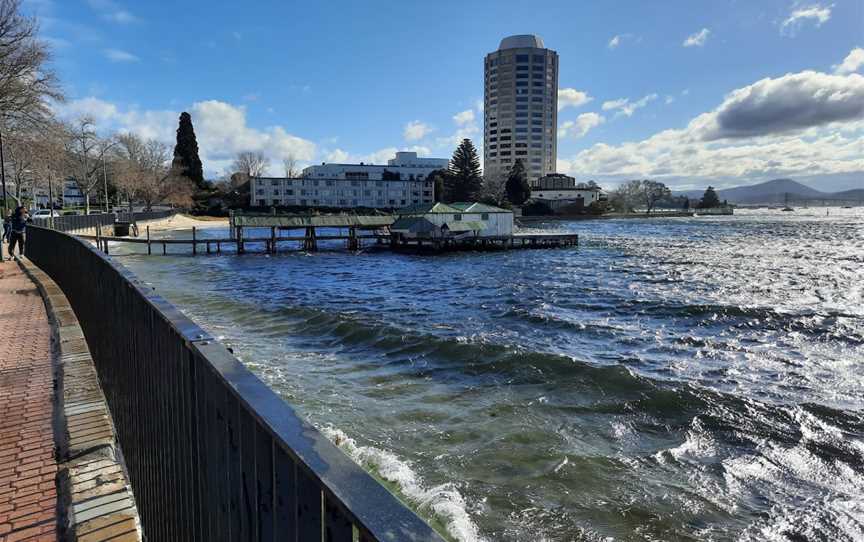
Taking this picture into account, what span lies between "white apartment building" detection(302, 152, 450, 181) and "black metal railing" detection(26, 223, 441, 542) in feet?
433

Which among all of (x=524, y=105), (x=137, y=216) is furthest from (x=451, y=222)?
(x=524, y=105)

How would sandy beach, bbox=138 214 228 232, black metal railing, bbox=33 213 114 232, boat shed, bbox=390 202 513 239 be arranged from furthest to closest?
sandy beach, bbox=138 214 228 232 → boat shed, bbox=390 202 513 239 → black metal railing, bbox=33 213 114 232

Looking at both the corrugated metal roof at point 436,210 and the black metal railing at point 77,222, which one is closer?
the black metal railing at point 77,222

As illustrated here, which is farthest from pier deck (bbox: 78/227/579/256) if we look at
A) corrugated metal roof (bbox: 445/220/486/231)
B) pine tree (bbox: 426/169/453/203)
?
pine tree (bbox: 426/169/453/203)

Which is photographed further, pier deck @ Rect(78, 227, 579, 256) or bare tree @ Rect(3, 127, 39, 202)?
pier deck @ Rect(78, 227, 579, 256)

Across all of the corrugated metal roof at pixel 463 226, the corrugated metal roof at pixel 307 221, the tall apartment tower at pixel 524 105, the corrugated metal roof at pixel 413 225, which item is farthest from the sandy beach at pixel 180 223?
the tall apartment tower at pixel 524 105

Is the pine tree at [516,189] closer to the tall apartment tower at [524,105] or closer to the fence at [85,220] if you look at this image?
the tall apartment tower at [524,105]

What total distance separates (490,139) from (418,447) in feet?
624

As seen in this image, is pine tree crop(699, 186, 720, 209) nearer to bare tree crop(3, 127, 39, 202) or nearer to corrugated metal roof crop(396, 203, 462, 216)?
corrugated metal roof crop(396, 203, 462, 216)

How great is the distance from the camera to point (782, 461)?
8.52m

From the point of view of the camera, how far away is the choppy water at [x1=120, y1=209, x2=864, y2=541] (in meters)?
7.10

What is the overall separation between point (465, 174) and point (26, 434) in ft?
373

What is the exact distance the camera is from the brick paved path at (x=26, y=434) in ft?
12.5

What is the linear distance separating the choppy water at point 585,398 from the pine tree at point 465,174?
9091cm
